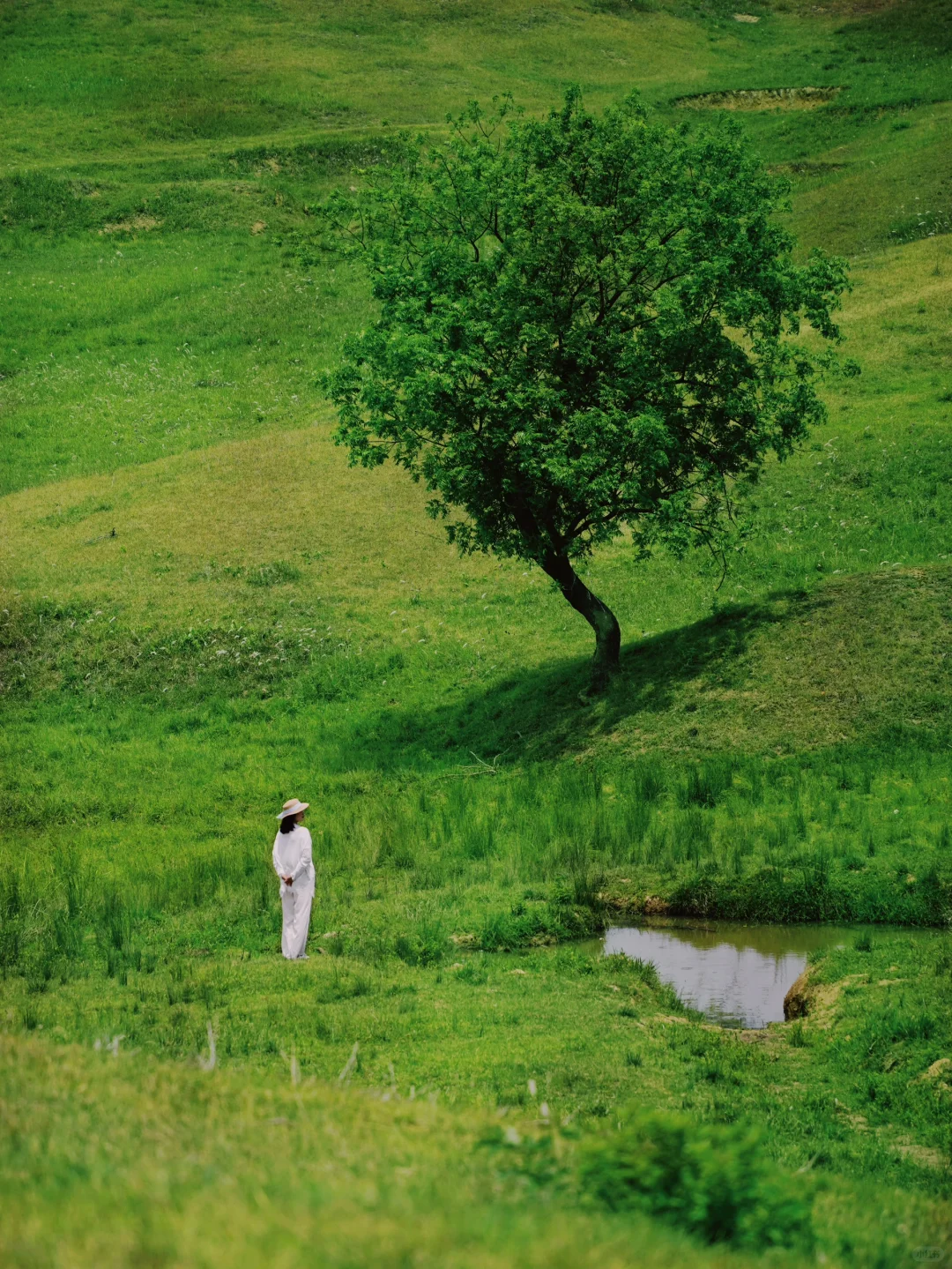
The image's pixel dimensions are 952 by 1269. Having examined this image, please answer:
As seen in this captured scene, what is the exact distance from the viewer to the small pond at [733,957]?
51.2ft

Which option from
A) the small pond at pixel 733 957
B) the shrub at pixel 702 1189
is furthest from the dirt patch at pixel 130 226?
the shrub at pixel 702 1189

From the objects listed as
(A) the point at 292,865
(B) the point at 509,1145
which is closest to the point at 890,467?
(A) the point at 292,865

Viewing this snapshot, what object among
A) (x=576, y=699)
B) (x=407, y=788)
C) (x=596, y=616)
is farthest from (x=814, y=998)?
(x=596, y=616)

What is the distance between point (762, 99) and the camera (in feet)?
259

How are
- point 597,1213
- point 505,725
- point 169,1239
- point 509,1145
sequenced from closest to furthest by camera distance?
point 169,1239
point 597,1213
point 509,1145
point 505,725

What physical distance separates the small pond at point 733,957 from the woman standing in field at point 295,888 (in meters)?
4.02

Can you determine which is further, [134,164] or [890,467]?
[134,164]

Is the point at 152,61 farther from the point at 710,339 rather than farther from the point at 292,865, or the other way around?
the point at 292,865

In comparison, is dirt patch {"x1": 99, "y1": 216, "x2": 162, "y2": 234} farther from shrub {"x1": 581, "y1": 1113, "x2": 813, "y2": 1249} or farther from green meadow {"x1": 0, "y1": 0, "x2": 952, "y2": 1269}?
shrub {"x1": 581, "y1": 1113, "x2": 813, "y2": 1249}

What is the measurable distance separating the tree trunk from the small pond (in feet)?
36.5

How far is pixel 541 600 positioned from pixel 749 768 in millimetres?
14264

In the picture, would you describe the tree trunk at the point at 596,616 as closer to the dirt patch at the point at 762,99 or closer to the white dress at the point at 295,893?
the white dress at the point at 295,893

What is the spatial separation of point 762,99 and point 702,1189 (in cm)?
8204

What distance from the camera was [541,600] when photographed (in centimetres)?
3688
